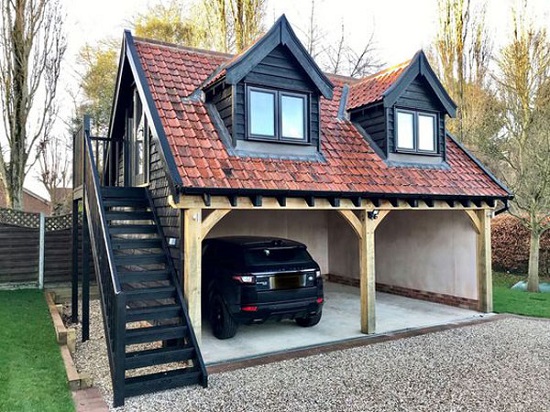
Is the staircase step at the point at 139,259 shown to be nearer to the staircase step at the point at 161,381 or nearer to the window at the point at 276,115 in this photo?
the staircase step at the point at 161,381

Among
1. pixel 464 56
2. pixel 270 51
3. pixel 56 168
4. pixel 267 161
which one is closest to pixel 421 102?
pixel 270 51

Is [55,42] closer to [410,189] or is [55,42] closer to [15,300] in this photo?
[15,300]

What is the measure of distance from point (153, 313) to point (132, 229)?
5.98 ft

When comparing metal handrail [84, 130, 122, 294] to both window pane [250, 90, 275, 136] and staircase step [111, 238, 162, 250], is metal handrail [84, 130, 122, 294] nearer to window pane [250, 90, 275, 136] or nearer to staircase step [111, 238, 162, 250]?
staircase step [111, 238, 162, 250]

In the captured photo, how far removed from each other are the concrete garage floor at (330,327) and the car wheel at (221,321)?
108 millimetres

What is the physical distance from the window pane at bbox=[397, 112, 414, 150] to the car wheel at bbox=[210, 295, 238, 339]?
478cm

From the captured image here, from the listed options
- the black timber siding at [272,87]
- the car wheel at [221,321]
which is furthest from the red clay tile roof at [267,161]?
the car wheel at [221,321]

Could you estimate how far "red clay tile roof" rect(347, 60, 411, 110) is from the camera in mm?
9047

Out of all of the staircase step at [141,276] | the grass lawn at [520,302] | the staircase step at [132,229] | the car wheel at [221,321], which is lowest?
the grass lawn at [520,302]

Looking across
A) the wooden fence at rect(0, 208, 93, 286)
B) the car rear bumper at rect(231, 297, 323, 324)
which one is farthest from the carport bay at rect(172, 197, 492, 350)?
the wooden fence at rect(0, 208, 93, 286)

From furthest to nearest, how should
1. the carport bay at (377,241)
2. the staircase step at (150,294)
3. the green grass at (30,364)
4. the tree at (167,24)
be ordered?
1. the tree at (167,24)
2. the carport bay at (377,241)
3. the staircase step at (150,294)
4. the green grass at (30,364)

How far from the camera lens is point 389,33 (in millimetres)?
22031

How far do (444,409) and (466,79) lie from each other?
52.7 feet

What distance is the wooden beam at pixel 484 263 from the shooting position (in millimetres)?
9000
